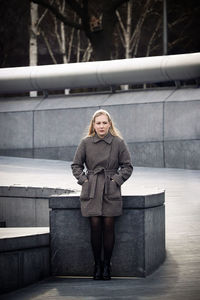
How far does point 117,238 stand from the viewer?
9.09m

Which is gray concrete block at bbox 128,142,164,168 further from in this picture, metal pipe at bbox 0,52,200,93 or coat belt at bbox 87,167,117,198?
coat belt at bbox 87,167,117,198

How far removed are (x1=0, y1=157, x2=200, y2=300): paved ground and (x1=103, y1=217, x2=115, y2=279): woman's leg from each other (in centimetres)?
14

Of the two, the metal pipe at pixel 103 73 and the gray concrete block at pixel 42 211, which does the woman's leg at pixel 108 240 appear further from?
the metal pipe at pixel 103 73

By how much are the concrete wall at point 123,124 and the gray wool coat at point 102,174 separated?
8.22 metres

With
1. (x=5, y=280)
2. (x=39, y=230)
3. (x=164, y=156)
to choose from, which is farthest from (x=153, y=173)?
(x=5, y=280)

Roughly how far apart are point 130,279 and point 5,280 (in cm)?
137

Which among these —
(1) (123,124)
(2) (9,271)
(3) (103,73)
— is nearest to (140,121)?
(1) (123,124)

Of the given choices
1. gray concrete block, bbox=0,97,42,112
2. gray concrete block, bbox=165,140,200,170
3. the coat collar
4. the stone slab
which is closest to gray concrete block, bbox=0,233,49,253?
the stone slab

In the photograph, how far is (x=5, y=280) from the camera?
8.38m

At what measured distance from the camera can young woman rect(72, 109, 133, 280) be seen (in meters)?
8.81

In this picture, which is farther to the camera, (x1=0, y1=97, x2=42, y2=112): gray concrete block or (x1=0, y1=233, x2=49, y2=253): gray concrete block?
(x1=0, y1=97, x2=42, y2=112): gray concrete block

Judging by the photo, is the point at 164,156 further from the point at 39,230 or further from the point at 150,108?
the point at 39,230

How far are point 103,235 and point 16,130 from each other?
10316mm

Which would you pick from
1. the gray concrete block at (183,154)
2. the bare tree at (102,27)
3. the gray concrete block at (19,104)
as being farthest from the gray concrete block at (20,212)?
the bare tree at (102,27)
